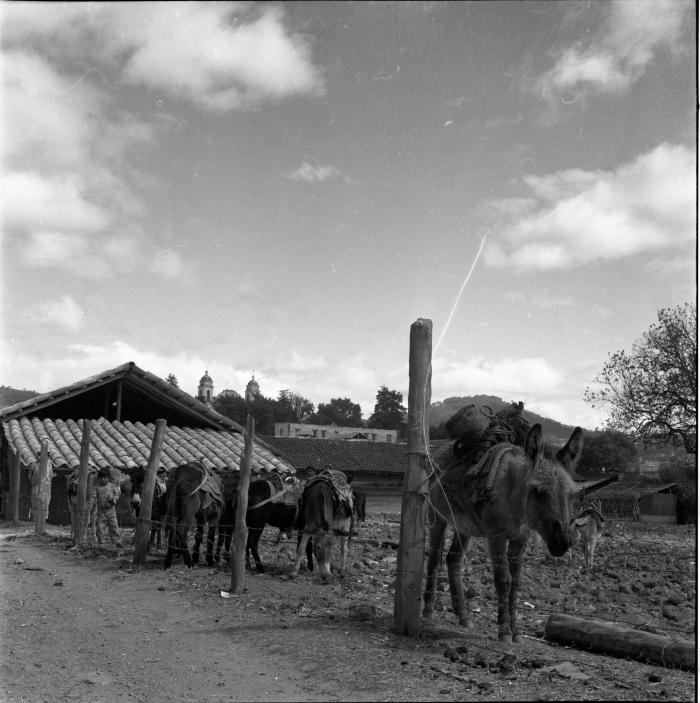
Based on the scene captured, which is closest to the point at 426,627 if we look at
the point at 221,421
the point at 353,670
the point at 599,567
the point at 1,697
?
the point at 353,670

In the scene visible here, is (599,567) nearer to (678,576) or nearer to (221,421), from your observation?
(678,576)

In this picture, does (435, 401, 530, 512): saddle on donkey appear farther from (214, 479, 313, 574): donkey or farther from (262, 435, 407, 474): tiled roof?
(262, 435, 407, 474): tiled roof

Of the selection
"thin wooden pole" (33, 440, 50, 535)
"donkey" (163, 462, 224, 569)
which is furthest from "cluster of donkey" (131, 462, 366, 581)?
"thin wooden pole" (33, 440, 50, 535)

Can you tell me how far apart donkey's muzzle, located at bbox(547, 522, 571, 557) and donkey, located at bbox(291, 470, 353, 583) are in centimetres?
506

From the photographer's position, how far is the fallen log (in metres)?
5.71

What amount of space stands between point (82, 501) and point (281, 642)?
29.9ft

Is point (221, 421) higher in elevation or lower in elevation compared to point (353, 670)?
higher

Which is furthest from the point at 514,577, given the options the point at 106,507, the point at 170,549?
the point at 106,507

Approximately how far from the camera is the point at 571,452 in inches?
223

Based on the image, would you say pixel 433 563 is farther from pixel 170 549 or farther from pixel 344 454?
pixel 344 454

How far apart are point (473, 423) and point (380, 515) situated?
67.2 ft

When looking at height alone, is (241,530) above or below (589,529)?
above

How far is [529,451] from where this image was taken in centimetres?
562

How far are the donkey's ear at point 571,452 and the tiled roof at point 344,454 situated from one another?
74.2 ft
